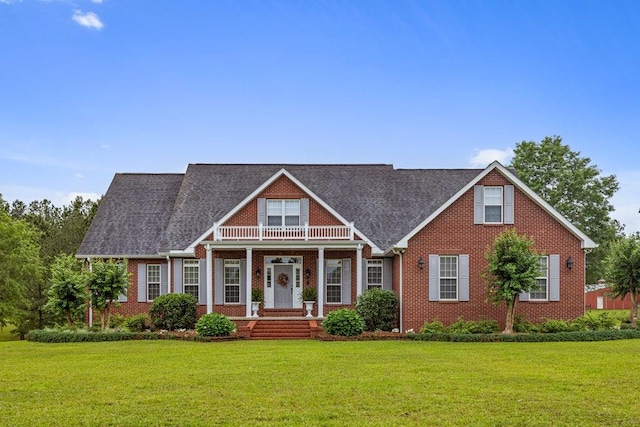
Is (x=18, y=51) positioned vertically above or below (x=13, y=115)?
above

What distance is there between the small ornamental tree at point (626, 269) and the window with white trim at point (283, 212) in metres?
13.6

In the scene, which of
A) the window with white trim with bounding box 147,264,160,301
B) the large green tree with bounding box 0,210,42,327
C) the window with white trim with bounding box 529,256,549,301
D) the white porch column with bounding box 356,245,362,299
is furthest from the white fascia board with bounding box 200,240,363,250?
the large green tree with bounding box 0,210,42,327

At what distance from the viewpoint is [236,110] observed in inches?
1038

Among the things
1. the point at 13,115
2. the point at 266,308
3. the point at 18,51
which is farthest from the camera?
the point at 266,308

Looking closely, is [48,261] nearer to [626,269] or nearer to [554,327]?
[554,327]

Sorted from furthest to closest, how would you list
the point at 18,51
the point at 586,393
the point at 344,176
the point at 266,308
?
the point at 344,176 < the point at 266,308 < the point at 18,51 < the point at 586,393

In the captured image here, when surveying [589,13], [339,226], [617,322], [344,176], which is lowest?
[617,322]

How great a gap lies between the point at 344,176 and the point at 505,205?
1104 cm

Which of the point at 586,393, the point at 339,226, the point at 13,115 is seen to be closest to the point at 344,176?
the point at 339,226

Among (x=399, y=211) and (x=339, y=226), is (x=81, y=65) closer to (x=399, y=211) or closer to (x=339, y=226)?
(x=339, y=226)

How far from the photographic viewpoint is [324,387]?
39.7 feet

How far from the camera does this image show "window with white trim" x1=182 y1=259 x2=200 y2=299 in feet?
97.1

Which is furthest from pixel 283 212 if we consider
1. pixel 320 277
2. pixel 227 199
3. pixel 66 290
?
pixel 66 290

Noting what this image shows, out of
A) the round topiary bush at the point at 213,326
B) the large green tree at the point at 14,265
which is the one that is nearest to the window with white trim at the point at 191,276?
the round topiary bush at the point at 213,326
